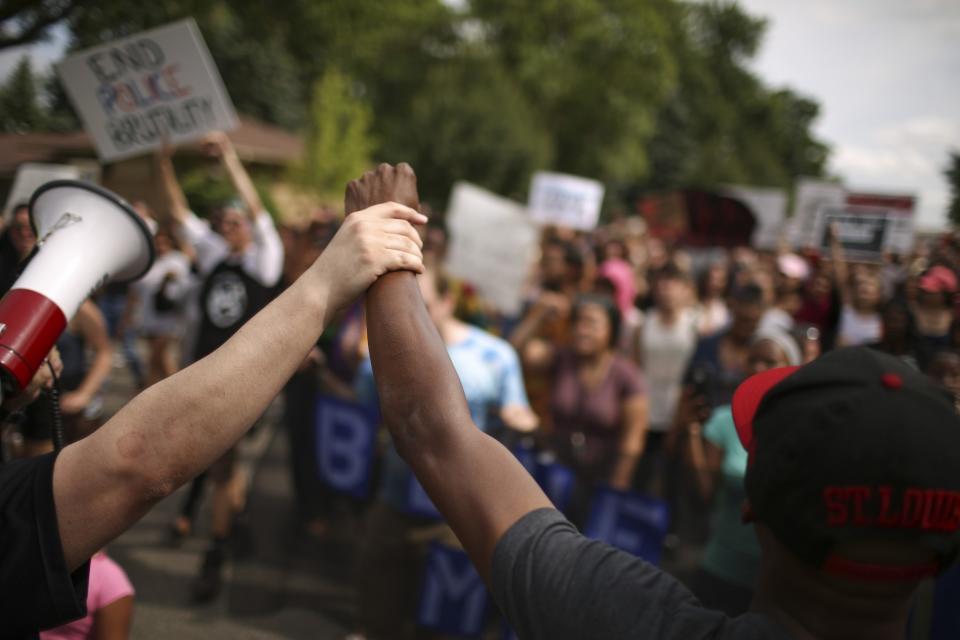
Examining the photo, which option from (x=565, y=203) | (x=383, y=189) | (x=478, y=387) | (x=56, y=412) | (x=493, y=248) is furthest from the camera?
(x=565, y=203)

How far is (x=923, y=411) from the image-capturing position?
3.39 ft

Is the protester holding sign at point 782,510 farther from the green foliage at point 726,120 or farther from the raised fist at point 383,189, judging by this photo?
the green foliage at point 726,120

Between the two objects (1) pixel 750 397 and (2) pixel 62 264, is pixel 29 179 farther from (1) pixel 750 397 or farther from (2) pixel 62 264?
(1) pixel 750 397

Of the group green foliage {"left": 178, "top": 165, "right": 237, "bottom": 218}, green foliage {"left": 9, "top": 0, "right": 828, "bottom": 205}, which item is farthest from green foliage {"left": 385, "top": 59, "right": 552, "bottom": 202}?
green foliage {"left": 178, "top": 165, "right": 237, "bottom": 218}

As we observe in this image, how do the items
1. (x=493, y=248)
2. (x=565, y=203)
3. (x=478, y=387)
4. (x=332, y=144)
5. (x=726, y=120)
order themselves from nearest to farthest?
(x=478, y=387)
(x=493, y=248)
(x=565, y=203)
(x=332, y=144)
(x=726, y=120)

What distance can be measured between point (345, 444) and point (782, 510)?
3.36 metres

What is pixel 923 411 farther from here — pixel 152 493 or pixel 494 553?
pixel 152 493

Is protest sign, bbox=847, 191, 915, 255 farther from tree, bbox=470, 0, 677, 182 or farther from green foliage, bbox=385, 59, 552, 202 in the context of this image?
tree, bbox=470, 0, 677, 182

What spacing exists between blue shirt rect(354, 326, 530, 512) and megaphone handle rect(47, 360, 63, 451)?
6.39 feet

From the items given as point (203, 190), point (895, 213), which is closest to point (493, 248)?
point (895, 213)

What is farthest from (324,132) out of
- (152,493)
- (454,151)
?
(152,493)

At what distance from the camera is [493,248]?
7.36m

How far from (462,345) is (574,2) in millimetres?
35542

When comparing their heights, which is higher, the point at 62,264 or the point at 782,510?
the point at 62,264
